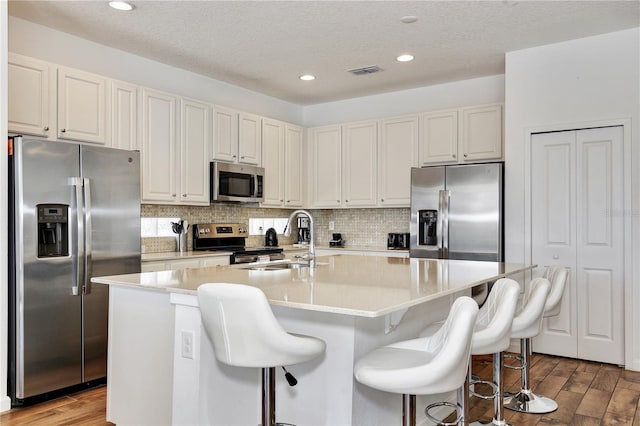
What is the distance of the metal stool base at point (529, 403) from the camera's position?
3091 millimetres

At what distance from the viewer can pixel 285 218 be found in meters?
6.38

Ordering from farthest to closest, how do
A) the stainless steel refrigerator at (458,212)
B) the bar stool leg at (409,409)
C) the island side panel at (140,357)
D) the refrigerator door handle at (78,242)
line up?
the stainless steel refrigerator at (458,212)
the refrigerator door handle at (78,242)
the island side panel at (140,357)
the bar stool leg at (409,409)

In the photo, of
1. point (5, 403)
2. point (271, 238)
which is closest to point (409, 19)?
point (271, 238)

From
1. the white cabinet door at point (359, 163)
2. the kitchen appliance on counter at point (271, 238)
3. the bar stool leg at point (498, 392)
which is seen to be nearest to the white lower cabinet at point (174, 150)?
the kitchen appliance on counter at point (271, 238)

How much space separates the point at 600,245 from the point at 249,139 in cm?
346

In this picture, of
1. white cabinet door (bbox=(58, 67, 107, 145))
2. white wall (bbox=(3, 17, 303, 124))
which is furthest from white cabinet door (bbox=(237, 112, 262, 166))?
white cabinet door (bbox=(58, 67, 107, 145))

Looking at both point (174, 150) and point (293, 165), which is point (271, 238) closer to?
point (293, 165)

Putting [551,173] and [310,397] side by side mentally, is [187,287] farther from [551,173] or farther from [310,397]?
[551,173]

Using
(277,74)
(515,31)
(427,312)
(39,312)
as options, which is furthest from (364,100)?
(39,312)

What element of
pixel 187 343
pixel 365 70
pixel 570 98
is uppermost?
pixel 365 70

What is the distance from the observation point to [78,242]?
3406 millimetres

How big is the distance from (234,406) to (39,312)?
1674mm

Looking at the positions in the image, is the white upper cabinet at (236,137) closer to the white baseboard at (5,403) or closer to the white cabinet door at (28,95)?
the white cabinet door at (28,95)

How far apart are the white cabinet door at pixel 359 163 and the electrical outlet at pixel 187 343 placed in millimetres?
3696
